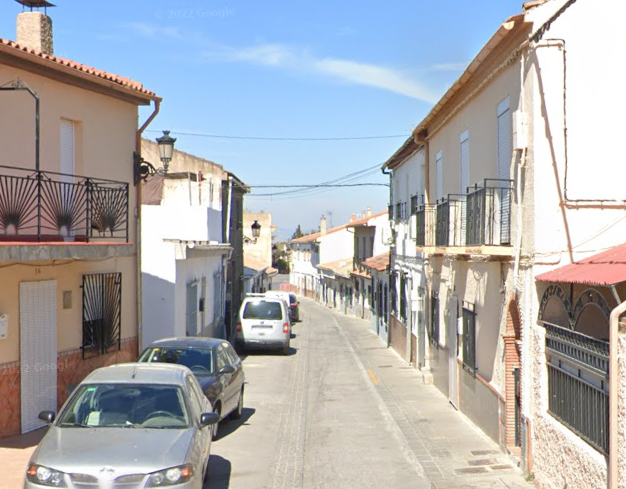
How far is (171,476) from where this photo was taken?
7023 mm

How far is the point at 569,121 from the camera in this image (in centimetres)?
931

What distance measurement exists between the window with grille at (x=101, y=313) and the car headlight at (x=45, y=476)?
263 inches

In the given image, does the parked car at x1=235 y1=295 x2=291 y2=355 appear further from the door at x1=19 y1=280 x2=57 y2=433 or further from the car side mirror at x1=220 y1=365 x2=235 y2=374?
the door at x1=19 y1=280 x2=57 y2=433

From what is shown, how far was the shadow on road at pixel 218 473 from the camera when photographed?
31.4 feet

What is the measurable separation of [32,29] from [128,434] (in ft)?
32.5

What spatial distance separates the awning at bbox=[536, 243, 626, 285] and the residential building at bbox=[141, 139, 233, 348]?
1076 cm

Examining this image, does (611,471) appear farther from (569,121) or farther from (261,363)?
(261,363)

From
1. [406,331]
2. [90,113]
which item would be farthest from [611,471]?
[406,331]

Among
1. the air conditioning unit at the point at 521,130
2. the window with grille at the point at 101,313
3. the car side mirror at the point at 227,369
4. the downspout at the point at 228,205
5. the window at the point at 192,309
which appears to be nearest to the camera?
the air conditioning unit at the point at 521,130

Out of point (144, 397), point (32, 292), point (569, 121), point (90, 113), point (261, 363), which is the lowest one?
point (261, 363)

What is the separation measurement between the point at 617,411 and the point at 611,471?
1.77 feet

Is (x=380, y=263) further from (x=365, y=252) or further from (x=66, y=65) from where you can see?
(x=66, y=65)

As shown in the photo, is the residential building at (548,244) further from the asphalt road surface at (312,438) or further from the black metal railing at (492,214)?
the asphalt road surface at (312,438)

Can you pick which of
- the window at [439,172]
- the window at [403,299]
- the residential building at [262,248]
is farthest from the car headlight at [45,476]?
the residential building at [262,248]
